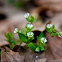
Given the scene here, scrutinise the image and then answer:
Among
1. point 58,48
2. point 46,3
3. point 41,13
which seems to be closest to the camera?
point 58,48

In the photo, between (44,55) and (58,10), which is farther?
(58,10)

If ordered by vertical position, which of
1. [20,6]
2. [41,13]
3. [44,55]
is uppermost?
[20,6]

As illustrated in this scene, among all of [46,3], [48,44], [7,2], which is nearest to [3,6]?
[7,2]

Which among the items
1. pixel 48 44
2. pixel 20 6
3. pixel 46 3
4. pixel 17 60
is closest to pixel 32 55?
pixel 17 60

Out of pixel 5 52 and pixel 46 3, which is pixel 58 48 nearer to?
pixel 5 52

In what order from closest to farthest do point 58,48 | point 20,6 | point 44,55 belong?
point 44,55
point 58,48
point 20,6

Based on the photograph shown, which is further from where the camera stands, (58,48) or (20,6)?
(20,6)

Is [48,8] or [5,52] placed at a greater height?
[48,8]

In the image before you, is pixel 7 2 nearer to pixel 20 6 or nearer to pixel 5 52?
pixel 20 6

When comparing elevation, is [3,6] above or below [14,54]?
above
